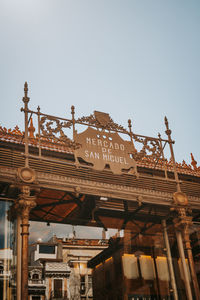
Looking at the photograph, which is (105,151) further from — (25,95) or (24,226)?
(24,226)

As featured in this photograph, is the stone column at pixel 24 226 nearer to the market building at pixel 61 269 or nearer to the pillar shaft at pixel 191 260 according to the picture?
the market building at pixel 61 269

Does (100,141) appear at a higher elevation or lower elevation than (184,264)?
higher

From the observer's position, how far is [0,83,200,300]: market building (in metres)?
15.4

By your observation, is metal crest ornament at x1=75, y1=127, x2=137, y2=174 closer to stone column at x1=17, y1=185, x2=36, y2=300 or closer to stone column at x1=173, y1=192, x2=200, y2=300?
stone column at x1=173, y1=192, x2=200, y2=300

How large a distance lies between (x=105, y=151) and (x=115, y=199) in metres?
2.35

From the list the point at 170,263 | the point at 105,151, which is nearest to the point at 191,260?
the point at 170,263

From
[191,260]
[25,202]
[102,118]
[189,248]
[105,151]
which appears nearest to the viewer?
[25,202]

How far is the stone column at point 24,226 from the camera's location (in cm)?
1244

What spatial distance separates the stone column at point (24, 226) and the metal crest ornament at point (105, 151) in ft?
11.3

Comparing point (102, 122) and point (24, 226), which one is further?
point (102, 122)

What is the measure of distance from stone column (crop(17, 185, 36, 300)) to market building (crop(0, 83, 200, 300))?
0.40 m

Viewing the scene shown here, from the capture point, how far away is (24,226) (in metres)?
13.6

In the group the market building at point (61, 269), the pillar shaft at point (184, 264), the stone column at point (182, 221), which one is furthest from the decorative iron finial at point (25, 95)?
the pillar shaft at point (184, 264)

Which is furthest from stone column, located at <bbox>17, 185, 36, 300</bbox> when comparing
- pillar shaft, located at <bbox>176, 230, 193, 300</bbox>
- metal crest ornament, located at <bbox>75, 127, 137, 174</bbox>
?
pillar shaft, located at <bbox>176, 230, 193, 300</bbox>
